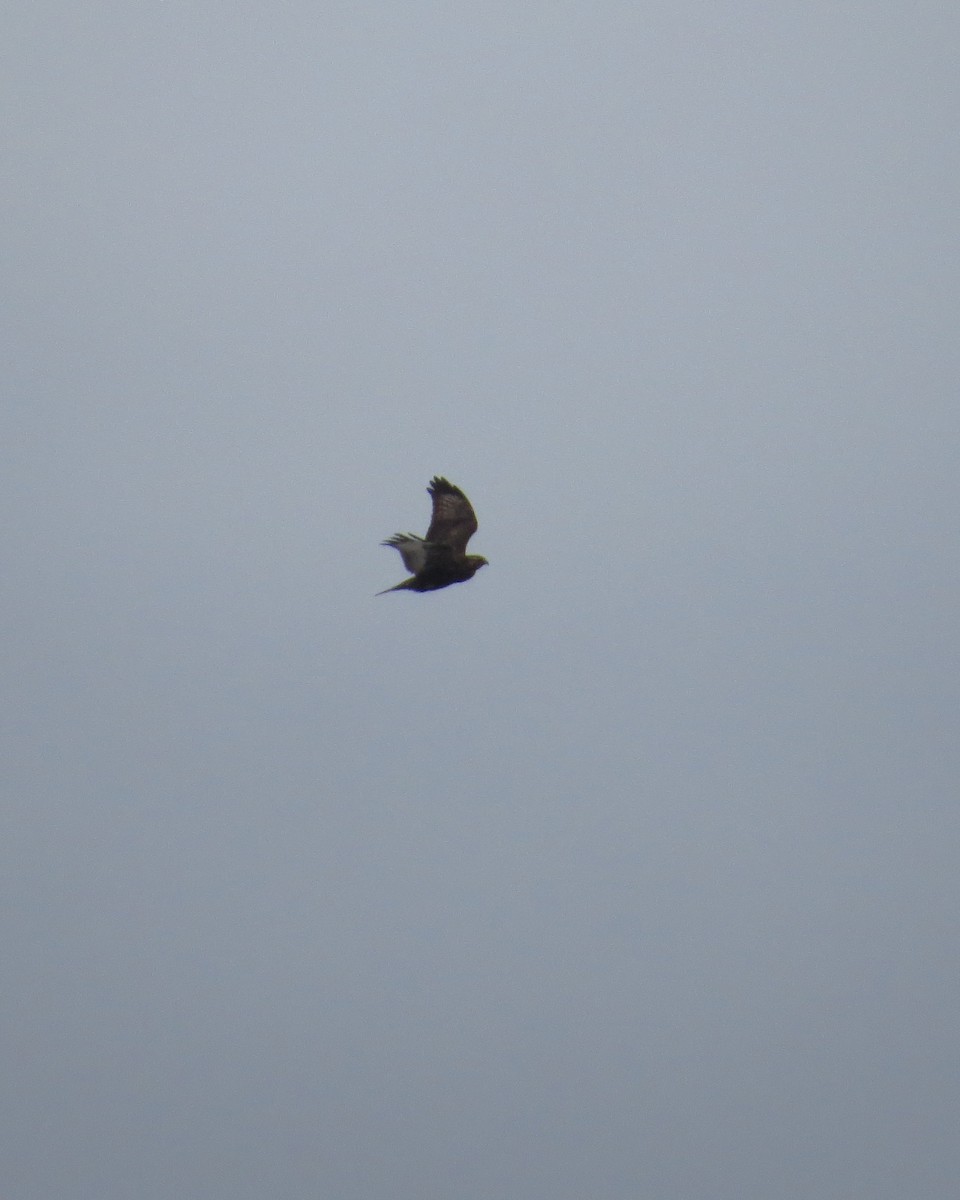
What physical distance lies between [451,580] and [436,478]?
1.73 meters

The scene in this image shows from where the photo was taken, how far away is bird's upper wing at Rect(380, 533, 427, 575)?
56.3 ft

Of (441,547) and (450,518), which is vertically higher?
(450,518)

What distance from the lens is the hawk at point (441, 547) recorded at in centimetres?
1705

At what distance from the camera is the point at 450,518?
17734 mm

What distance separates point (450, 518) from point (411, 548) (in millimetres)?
799

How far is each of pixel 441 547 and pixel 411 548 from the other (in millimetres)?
517

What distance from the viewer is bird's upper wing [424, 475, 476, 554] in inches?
691

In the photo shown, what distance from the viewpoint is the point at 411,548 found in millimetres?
17328

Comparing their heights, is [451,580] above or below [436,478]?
below

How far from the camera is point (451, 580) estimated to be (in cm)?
1722

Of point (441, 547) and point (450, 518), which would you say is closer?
point (441, 547)

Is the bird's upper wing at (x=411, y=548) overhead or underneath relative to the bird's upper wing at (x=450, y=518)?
underneath

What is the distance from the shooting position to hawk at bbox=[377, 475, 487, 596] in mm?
17047

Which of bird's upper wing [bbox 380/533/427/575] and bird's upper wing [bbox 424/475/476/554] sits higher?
bird's upper wing [bbox 424/475/476/554]
